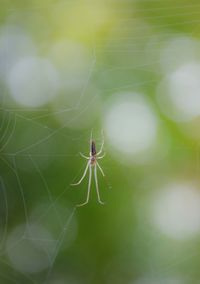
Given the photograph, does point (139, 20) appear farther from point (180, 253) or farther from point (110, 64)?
point (180, 253)

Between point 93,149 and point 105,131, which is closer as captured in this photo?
point 93,149

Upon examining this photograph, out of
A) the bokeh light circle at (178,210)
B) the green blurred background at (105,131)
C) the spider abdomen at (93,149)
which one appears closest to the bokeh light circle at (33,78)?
the green blurred background at (105,131)

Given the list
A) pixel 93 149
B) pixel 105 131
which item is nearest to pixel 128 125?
pixel 105 131

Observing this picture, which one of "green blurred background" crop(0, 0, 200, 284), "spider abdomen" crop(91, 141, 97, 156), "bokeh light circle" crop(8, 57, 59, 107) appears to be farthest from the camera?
"bokeh light circle" crop(8, 57, 59, 107)

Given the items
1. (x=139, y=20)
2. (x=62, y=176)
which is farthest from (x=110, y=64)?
(x=62, y=176)

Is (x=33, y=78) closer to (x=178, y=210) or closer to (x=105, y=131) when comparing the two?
(x=105, y=131)

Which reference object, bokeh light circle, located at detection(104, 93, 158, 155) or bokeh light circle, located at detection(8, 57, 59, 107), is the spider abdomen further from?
bokeh light circle, located at detection(8, 57, 59, 107)

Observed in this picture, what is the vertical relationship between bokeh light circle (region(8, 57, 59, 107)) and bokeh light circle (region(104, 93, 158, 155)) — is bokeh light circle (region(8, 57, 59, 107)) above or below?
above

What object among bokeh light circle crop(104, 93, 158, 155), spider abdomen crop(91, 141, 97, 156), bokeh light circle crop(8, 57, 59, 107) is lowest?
spider abdomen crop(91, 141, 97, 156)

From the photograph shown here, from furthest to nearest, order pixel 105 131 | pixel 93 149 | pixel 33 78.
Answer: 1. pixel 33 78
2. pixel 105 131
3. pixel 93 149

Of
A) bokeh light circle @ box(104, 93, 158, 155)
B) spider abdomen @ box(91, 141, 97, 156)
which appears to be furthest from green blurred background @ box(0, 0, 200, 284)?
spider abdomen @ box(91, 141, 97, 156)

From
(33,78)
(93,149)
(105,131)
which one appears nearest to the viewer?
(93,149)
